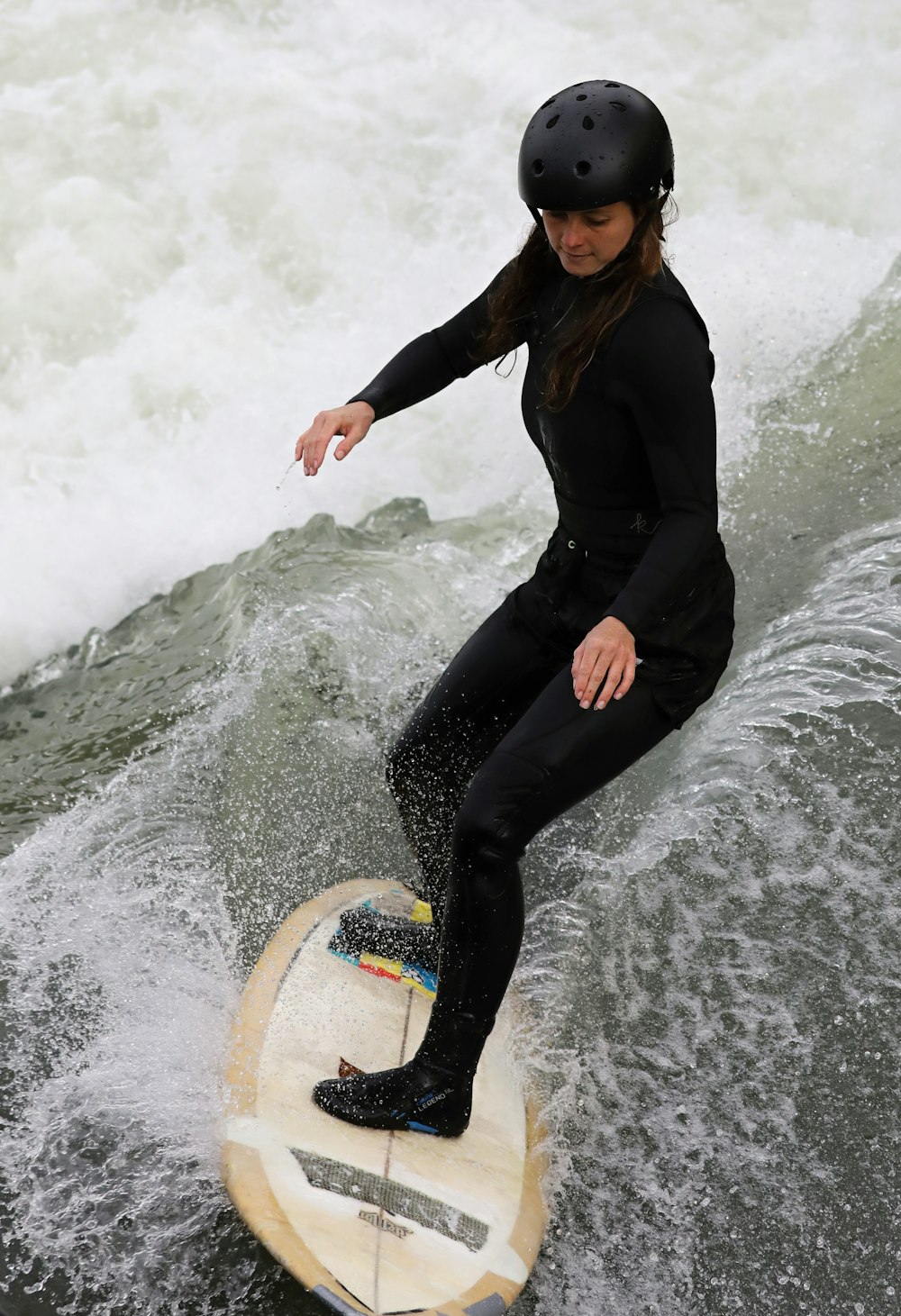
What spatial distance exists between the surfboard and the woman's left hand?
130 cm

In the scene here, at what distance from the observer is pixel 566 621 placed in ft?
10.2

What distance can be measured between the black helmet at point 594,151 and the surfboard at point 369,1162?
6.85 feet

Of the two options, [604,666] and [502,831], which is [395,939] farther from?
[604,666]

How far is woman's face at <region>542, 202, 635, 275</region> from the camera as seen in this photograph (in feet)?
8.68

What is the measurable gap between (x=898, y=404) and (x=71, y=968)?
458 cm

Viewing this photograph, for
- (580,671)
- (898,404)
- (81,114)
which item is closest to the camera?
(580,671)

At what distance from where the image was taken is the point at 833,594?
470cm

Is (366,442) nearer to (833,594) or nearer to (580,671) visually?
(833,594)

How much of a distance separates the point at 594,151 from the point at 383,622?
107 inches

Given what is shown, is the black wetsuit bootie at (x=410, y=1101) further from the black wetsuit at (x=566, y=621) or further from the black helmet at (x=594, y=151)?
the black helmet at (x=594, y=151)

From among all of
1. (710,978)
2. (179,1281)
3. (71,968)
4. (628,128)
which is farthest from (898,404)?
(179,1281)

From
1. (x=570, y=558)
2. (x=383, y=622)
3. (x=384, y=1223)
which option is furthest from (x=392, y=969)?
(x=383, y=622)

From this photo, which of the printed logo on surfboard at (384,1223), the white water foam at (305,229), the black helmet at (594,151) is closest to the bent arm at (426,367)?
the black helmet at (594,151)

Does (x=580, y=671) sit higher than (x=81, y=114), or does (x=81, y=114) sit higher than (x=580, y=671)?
(x=81, y=114)
